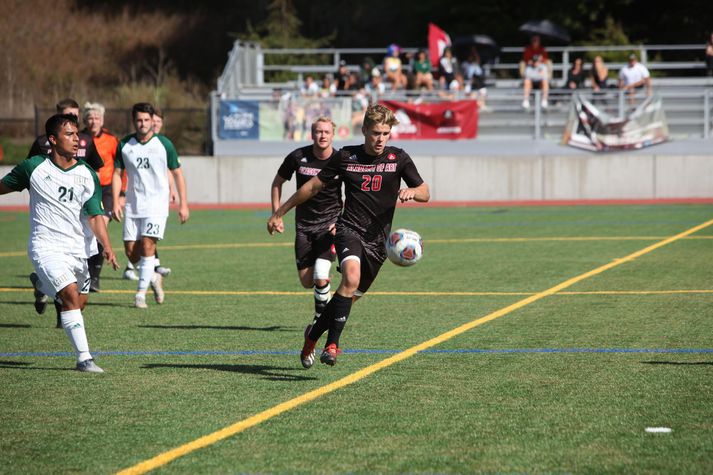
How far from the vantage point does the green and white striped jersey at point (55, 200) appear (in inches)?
350

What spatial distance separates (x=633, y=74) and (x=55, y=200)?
80.3 ft

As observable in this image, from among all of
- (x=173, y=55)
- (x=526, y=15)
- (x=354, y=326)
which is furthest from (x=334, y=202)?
(x=173, y=55)

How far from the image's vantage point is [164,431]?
6883 millimetres

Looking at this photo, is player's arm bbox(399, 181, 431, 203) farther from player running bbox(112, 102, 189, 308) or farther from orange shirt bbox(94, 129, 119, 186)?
orange shirt bbox(94, 129, 119, 186)

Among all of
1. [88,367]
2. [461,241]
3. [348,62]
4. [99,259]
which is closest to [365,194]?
[88,367]

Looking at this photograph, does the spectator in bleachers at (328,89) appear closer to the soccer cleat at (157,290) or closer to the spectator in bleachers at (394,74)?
the spectator in bleachers at (394,74)

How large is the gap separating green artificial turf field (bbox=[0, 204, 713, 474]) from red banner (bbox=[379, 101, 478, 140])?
14628 mm

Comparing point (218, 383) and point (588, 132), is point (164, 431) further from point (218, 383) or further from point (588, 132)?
point (588, 132)

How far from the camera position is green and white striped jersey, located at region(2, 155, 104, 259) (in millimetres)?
8883

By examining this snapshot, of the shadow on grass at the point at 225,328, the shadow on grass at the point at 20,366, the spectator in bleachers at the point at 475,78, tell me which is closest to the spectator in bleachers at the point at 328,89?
the spectator in bleachers at the point at 475,78

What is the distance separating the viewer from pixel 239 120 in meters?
30.5

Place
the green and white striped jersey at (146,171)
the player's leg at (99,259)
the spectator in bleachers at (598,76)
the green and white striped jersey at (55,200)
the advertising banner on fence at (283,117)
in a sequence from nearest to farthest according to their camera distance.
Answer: the green and white striped jersey at (55,200), the green and white striped jersey at (146,171), the player's leg at (99,259), the advertising banner on fence at (283,117), the spectator in bleachers at (598,76)

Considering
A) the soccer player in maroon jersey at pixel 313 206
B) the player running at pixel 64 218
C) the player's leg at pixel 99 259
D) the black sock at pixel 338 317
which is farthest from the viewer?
→ the player's leg at pixel 99 259

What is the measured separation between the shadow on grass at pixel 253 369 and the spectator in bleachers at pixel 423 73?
75.7ft
